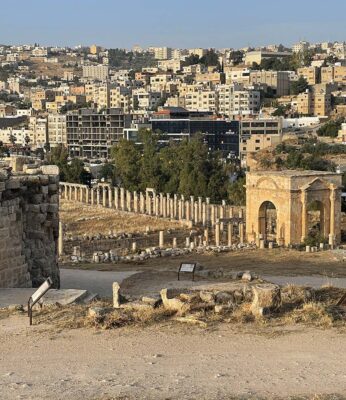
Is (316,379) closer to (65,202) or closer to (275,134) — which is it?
(65,202)

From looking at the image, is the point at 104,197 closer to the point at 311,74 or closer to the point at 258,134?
the point at 258,134

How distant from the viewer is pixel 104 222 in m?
44.3

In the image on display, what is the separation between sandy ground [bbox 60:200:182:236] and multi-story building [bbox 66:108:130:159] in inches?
1818

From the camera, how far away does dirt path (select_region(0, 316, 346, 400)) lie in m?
8.51

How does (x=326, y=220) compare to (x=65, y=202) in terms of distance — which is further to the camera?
(x=65, y=202)

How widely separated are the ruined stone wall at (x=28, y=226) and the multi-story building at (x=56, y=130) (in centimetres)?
9237

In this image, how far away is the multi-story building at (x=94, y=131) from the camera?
96.9m

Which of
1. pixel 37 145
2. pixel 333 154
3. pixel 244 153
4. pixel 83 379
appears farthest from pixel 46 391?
pixel 37 145

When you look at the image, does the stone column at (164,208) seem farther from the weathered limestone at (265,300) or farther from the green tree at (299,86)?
the green tree at (299,86)

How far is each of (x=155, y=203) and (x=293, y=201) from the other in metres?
15.0

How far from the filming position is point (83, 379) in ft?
29.3

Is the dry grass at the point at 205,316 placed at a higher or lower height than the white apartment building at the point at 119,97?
lower

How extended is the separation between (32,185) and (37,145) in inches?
3724

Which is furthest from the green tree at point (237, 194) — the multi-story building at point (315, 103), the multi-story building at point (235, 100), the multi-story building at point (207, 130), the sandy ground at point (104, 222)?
the multi-story building at point (235, 100)
